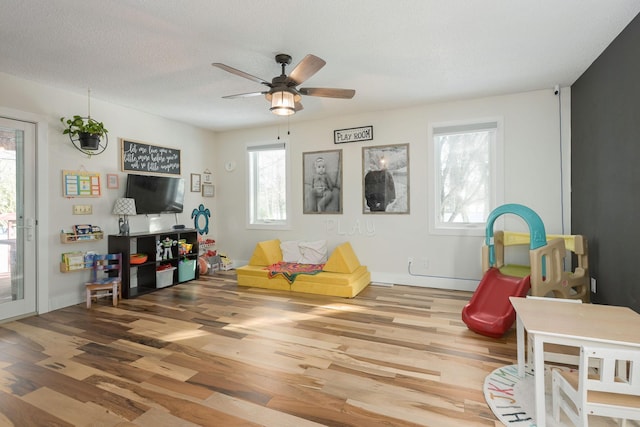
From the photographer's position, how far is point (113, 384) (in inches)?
80.2

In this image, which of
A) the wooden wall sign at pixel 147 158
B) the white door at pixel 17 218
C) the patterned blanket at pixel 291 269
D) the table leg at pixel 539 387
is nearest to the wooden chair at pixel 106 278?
the white door at pixel 17 218

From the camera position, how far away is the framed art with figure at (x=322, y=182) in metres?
4.83

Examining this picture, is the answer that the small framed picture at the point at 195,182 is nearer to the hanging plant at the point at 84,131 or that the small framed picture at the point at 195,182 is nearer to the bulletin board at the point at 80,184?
the bulletin board at the point at 80,184

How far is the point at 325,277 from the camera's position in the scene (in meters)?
4.05

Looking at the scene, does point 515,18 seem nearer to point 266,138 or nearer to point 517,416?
point 517,416

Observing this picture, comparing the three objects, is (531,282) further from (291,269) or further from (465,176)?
(291,269)

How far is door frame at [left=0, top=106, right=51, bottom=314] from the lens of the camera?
3377 mm

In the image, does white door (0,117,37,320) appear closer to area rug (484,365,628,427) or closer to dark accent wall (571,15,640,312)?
area rug (484,365,628,427)

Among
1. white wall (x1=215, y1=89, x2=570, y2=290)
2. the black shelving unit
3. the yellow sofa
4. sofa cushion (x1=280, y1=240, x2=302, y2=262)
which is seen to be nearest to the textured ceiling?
white wall (x1=215, y1=89, x2=570, y2=290)

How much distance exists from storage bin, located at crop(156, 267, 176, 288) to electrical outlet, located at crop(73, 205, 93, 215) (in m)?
1.14

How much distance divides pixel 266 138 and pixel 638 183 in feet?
15.1

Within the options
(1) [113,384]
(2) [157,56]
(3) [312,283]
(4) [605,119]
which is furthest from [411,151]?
(1) [113,384]

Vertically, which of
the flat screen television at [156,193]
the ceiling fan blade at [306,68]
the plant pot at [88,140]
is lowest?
the flat screen television at [156,193]

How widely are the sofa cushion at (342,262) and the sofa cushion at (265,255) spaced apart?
3.08ft
